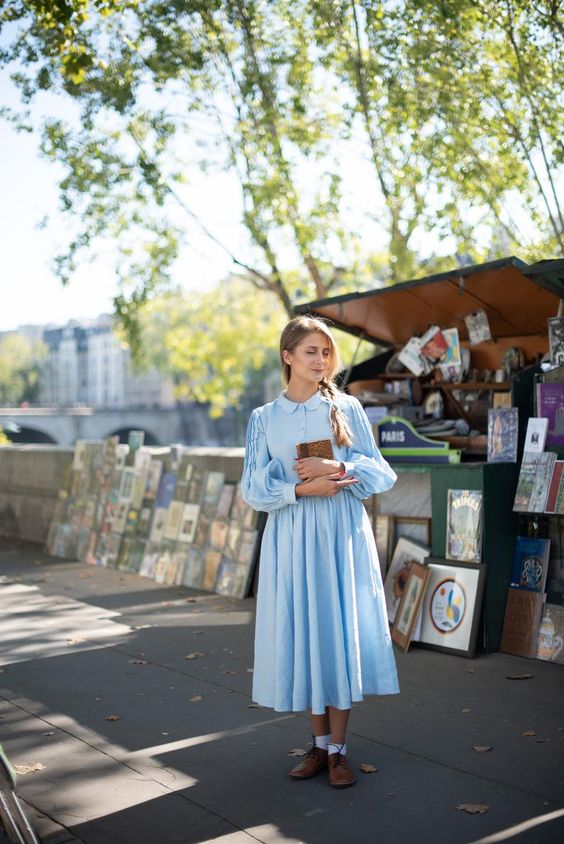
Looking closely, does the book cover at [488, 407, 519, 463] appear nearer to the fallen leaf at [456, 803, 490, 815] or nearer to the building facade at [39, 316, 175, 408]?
the fallen leaf at [456, 803, 490, 815]

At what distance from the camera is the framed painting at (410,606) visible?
648 centimetres

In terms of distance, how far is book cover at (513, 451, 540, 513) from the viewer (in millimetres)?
6324

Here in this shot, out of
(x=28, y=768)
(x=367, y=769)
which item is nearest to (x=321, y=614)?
(x=367, y=769)

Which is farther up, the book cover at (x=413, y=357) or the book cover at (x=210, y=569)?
the book cover at (x=413, y=357)

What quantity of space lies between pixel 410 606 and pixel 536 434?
1.44 m

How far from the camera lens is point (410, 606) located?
21.6 feet

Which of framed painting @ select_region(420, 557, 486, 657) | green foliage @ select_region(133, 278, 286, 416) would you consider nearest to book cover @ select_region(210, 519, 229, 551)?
framed painting @ select_region(420, 557, 486, 657)

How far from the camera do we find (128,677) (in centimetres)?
600

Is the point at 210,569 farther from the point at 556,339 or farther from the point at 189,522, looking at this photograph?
the point at 556,339

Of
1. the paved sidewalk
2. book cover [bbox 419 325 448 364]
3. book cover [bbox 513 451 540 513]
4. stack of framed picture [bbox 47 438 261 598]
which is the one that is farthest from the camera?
stack of framed picture [bbox 47 438 261 598]

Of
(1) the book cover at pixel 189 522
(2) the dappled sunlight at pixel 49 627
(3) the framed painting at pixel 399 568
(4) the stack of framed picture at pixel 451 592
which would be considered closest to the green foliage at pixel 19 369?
(1) the book cover at pixel 189 522

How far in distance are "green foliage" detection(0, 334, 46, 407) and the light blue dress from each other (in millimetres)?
79417

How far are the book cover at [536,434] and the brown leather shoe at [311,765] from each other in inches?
116

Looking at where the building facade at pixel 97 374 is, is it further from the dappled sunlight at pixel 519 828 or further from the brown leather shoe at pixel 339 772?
the dappled sunlight at pixel 519 828
